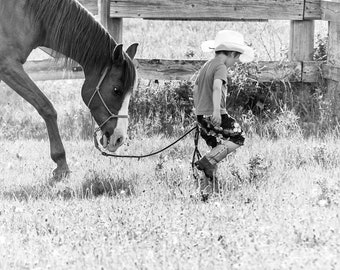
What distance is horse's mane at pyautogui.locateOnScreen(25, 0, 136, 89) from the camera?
20.7 feet

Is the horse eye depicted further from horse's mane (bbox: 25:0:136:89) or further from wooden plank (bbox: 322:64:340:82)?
wooden plank (bbox: 322:64:340:82)

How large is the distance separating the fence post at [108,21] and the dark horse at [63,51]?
185cm

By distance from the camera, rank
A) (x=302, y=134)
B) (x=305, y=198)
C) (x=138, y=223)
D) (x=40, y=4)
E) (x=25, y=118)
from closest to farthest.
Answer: (x=138, y=223)
(x=305, y=198)
(x=40, y=4)
(x=302, y=134)
(x=25, y=118)

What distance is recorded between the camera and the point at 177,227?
Answer: 4.47 metres

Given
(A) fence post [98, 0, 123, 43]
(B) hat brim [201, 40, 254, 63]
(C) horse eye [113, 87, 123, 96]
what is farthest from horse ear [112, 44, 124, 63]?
(A) fence post [98, 0, 123, 43]

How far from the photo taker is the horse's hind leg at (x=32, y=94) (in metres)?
6.28

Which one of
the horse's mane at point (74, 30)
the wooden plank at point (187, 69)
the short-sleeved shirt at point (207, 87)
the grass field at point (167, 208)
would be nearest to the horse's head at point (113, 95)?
the horse's mane at point (74, 30)

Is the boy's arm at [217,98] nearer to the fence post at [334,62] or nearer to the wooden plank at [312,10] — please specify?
the fence post at [334,62]

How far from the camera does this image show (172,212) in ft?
16.0

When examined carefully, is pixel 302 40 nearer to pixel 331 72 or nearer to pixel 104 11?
pixel 331 72

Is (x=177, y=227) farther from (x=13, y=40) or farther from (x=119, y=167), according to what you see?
(x=13, y=40)

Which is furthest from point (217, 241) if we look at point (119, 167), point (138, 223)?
point (119, 167)

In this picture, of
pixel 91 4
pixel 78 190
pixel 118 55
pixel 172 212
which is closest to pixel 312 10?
pixel 91 4

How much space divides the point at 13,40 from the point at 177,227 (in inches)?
109
